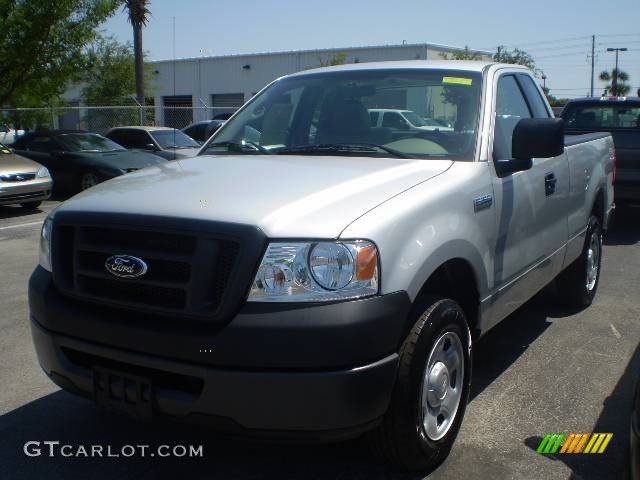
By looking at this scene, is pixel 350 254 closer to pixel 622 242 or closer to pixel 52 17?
pixel 622 242

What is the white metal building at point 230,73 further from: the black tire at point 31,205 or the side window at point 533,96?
the side window at point 533,96

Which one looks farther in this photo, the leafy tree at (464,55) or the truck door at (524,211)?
the leafy tree at (464,55)

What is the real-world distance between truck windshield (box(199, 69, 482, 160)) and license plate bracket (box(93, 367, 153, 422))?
66.6 inches

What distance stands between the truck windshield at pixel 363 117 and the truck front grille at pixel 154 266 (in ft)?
4.40

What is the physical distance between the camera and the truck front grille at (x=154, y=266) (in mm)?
2713

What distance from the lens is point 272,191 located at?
3.04 metres

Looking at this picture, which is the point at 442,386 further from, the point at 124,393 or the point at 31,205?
the point at 31,205

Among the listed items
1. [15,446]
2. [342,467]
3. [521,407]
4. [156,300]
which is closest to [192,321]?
[156,300]

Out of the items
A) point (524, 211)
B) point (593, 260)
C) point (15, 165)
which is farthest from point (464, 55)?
point (524, 211)

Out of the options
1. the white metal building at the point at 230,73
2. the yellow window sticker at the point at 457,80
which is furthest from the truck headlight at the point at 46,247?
the white metal building at the point at 230,73

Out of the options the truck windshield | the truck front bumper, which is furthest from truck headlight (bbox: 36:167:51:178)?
the truck front bumper

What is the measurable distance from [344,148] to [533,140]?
3.33ft

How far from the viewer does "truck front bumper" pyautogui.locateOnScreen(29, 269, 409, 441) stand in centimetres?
259

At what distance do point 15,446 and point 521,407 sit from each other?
8.89ft
